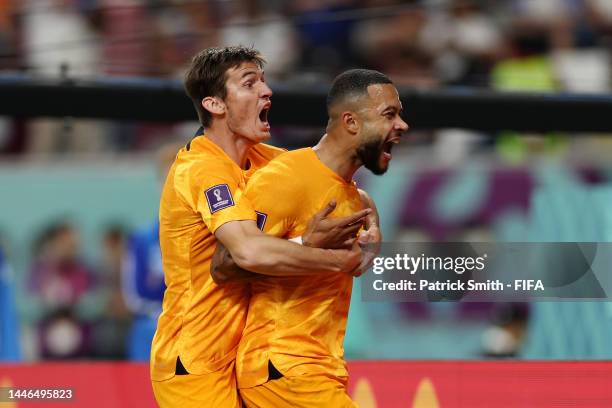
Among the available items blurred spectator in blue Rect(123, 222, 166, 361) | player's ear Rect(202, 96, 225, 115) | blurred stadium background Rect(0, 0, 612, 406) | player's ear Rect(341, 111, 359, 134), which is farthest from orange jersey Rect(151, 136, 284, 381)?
Result: blurred spectator in blue Rect(123, 222, 166, 361)

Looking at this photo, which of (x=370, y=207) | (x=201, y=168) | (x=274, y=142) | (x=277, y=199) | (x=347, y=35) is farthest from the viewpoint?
(x=347, y=35)

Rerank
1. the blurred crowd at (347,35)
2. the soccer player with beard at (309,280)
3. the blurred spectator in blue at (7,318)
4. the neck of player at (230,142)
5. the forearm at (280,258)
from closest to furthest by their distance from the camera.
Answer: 1. the forearm at (280,258)
2. the soccer player with beard at (309,280)
3. the neck of player at (230,142)
4. the blurred spectator in blue at (7,318)
5. the blurred crowd at (347,35)

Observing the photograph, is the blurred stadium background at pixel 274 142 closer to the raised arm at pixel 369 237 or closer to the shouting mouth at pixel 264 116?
the raised arm at pixel 369 237

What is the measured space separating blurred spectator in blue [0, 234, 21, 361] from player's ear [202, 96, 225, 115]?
8.16 ft

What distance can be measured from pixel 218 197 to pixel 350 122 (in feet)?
1.49

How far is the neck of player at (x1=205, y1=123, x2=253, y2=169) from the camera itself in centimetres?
379

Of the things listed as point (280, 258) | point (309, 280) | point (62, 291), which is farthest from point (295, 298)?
point (62, 291)

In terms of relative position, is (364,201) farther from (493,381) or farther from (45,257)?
(45,257)

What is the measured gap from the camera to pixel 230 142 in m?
3.80

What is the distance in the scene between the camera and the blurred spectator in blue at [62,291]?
231 inches

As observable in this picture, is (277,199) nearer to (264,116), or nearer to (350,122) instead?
(350,122)

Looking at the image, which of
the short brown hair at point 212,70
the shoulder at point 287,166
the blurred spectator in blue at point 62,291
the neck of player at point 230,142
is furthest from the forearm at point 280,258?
the blurred spectator in blue at point 62,291

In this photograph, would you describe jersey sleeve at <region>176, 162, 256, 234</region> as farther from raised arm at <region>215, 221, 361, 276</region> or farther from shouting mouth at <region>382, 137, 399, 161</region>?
shouting mouth at <region>382, 137, 399, 161</region>

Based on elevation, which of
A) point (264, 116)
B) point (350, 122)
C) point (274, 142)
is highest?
point (274, 142)
